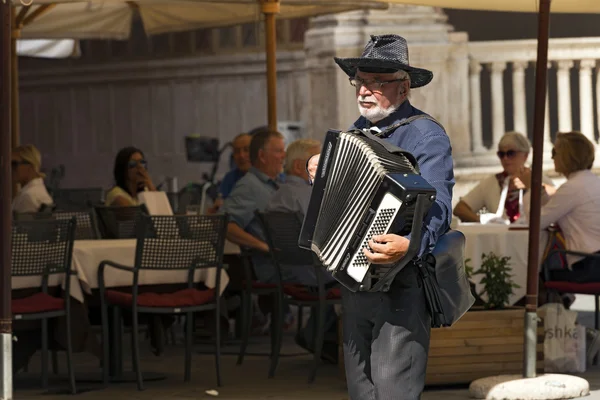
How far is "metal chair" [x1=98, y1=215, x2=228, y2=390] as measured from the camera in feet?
25.9

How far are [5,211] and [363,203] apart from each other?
8.36ft

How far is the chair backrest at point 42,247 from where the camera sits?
768 centimetres

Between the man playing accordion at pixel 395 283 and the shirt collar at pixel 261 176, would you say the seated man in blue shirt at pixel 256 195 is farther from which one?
the man playing accordion at pixel 395 283

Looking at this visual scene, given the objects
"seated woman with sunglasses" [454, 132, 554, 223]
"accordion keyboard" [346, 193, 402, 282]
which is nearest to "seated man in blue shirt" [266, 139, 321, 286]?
"seated woman with sunglasses" [454, 132, 554, 223]

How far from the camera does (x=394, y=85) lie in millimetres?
4770

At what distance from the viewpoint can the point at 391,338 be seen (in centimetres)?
457

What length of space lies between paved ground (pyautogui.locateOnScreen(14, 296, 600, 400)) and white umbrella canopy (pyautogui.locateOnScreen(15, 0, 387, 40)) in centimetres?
368

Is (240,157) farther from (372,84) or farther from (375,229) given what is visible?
(375,229)

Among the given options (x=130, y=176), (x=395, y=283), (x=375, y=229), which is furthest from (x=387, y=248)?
(x=130, y=176)

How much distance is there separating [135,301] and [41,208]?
2.90 metres

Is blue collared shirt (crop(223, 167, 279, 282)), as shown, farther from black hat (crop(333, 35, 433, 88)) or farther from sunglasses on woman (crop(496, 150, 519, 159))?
black hat (crop(333, 35, 433, 88))

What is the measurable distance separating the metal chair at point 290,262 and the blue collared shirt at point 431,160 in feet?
11.2

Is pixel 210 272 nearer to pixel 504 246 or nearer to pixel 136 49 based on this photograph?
pixel 504 246

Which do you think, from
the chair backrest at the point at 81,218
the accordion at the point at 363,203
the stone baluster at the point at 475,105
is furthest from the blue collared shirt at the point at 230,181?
the accordion at the point at 363,203
